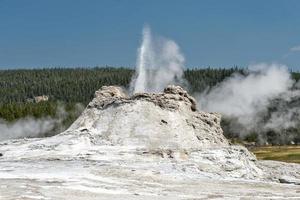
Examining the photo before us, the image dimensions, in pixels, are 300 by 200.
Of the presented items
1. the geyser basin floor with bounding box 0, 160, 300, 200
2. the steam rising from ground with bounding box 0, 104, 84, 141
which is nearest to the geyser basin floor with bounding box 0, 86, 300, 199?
the geyser basin floor with bounding box 0, 160, 300, 200

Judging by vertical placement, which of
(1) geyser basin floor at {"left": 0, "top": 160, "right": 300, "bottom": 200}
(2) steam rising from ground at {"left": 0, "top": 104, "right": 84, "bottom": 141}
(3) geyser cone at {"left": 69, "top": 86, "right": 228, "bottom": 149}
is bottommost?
(1) geyser basin floor at {"left": 0, "top": 160, "right": 300, "bottom": 200}

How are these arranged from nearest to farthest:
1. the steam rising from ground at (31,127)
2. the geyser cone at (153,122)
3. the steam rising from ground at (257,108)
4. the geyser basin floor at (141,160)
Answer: the geyser basin floor at (141,160), the geyser cone at (153,122), the steam rising from ground at (31,127), the steam rising from ground at (257,108)

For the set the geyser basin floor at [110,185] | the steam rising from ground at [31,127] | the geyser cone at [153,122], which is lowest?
the geyser basin floor at [110,185]

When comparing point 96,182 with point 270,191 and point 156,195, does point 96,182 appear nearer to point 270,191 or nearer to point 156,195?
point 156,195

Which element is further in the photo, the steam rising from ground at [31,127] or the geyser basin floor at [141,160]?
the steam rising from ground at [31,127]

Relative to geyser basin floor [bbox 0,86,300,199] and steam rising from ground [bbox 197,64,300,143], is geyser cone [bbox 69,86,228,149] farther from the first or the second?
steam rising from ground [bbox 197,64,300,143]

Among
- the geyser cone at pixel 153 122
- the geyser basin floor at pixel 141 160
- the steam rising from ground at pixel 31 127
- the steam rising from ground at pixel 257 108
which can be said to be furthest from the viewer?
the steam rising from ground at pixel 257 108

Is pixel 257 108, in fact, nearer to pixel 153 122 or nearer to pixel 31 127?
pixel 31 127

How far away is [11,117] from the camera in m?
136

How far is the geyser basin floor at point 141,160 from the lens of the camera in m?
30.3

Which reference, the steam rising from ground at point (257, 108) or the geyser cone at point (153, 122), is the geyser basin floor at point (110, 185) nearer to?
the geyser cone at point (153, 122)

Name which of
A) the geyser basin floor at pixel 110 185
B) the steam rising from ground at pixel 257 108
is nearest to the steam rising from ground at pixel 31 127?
the steam rising from ground at pixel 257 108

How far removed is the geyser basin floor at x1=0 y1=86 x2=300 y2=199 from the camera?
30.3m

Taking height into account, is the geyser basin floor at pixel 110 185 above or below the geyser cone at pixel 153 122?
below
